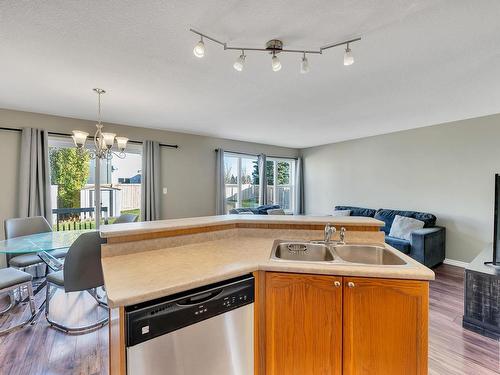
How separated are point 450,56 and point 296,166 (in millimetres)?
4887

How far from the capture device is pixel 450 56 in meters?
1.99

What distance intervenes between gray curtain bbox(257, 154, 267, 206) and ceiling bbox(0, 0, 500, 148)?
93.9 inches

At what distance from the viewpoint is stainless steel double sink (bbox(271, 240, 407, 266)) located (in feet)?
5.96

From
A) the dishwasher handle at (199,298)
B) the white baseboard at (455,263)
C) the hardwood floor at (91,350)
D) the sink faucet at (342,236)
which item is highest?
the sink faucet at (342,236)

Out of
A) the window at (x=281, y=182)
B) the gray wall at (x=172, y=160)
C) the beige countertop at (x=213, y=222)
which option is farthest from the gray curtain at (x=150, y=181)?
the window at (x=281, y=182)

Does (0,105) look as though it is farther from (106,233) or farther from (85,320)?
(106,233)

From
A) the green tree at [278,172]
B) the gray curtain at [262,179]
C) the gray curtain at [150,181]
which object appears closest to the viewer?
the gray curtain at [150,181]

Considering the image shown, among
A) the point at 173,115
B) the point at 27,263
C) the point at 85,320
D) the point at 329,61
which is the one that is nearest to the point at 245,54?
the point at 329,61

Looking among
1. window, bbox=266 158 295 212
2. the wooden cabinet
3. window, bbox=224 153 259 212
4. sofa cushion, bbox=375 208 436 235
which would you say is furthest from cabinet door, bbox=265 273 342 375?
window, bbox=266 158 295 212

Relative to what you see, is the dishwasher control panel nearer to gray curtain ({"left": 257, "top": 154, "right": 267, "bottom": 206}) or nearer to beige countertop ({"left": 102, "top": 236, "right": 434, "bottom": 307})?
beige countertop ({"left": 102, "top": 236, "right": 434, "bottom": 307})

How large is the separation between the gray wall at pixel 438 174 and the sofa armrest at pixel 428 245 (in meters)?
0.33

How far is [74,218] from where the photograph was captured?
4.03 m

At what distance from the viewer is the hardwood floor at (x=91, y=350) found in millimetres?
1793

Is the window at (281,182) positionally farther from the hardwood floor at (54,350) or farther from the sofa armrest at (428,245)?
the hardwood floor at (54,350)
